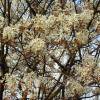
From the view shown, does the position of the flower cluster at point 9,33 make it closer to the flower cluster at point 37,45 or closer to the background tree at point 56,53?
the background tree at point 56,53

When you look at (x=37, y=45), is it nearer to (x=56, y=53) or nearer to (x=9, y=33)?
(x=9, y=33)

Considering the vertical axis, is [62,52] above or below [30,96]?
above

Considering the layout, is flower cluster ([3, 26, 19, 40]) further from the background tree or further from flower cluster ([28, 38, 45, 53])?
flower cluster ([28, 38, 45, 53])

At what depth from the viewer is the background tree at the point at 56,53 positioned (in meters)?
4.16

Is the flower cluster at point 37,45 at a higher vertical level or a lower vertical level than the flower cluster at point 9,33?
lower

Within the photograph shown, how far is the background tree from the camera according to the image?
164 inches

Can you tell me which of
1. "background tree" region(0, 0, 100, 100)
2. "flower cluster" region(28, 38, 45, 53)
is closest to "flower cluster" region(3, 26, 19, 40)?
"background tree" region(0, 0, 100, 100)

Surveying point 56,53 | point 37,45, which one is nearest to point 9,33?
point 37,45

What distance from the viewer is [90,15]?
174 inches

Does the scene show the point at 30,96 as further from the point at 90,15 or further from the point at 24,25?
the point at 90,15

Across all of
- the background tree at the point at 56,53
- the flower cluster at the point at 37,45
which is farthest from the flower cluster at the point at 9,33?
the flower cluster at the point at 37,45

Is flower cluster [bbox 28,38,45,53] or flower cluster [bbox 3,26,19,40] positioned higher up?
flower cluster [bbox 3,26,19,40]

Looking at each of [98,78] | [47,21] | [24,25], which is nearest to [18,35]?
[24,25]

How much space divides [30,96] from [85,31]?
3.30 ft
